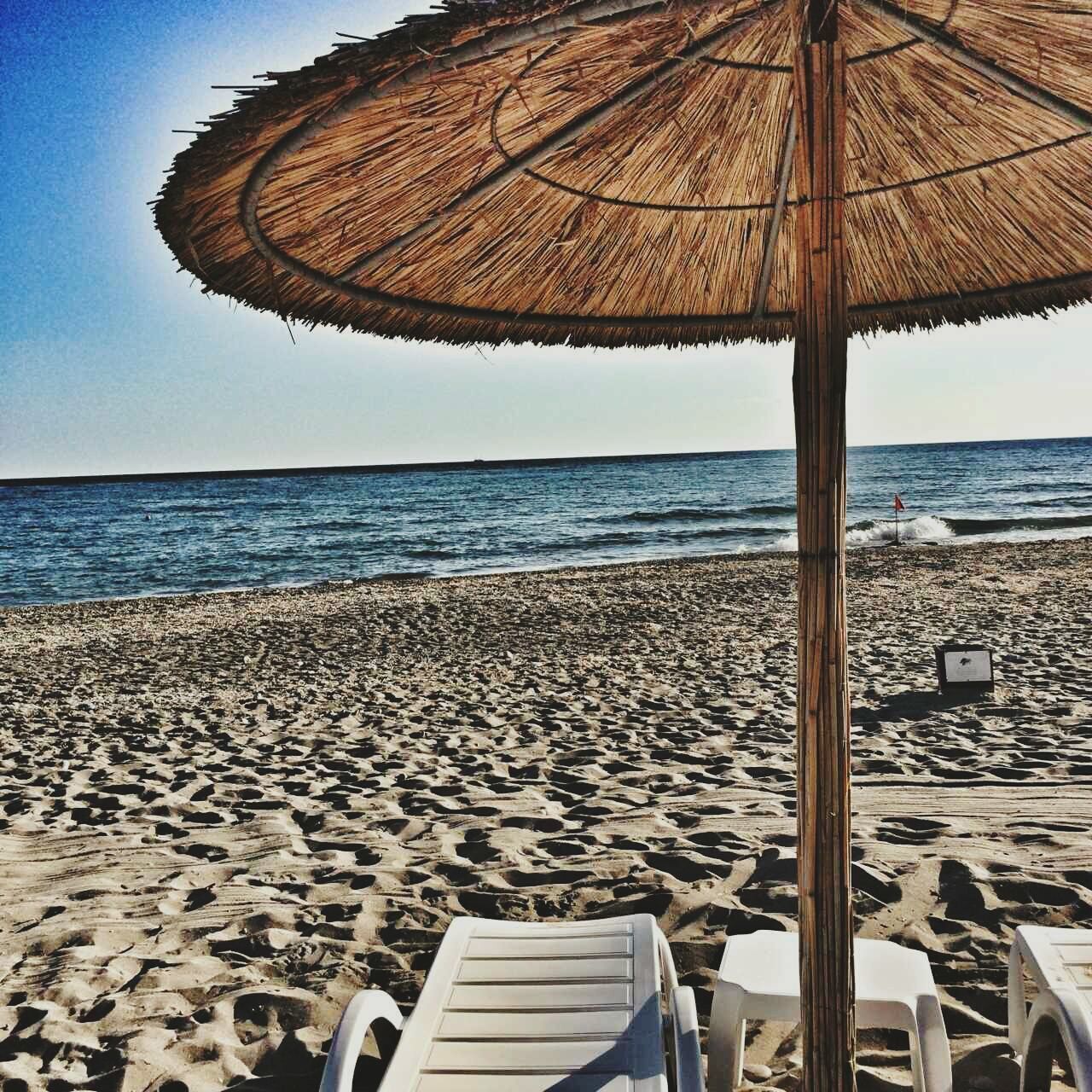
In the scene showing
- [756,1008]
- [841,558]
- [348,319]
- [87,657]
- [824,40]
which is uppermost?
[824,40]

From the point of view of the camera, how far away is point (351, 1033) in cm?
196

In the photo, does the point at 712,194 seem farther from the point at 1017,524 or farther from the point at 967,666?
the point at 1017,524

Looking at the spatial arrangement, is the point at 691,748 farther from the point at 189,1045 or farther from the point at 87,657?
the point at 87,657

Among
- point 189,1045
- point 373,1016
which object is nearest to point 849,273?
point 373,1016

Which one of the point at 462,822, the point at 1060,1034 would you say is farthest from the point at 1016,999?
the point at 462,822

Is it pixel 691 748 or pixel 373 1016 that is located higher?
pixel 373 1016

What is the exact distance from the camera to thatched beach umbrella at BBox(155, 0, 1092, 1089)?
5.18 feet

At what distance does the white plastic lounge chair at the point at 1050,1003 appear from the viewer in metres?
A: 1.83

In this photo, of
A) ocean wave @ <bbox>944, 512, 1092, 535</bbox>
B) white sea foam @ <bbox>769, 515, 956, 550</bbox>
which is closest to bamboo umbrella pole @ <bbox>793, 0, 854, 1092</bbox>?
white sea foam @ <bbox>769, 515, 956, 550</bbox>

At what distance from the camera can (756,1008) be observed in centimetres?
216

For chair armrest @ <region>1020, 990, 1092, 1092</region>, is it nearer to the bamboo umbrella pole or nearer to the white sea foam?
the bamboo umbrella pole

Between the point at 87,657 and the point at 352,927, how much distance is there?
27.5ft

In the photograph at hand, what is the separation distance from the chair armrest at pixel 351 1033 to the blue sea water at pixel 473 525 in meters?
20.4

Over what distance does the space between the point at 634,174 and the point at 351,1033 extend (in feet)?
7.03
